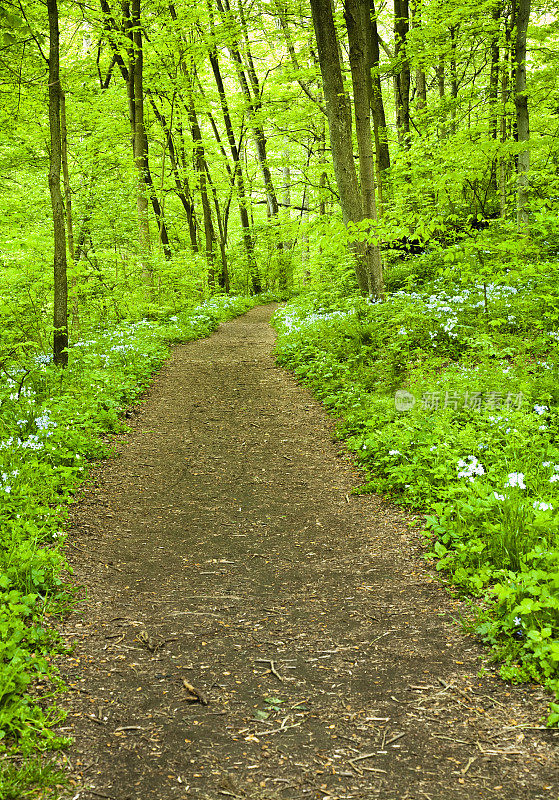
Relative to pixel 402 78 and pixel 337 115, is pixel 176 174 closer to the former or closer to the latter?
pixel 402 78

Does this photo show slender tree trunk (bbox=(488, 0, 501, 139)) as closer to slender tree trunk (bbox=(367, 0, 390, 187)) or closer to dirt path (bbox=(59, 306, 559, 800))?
slender tree trunk (bbox=(367, 0, 390, 187))

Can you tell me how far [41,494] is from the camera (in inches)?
184

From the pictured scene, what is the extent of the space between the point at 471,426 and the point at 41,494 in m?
3.87

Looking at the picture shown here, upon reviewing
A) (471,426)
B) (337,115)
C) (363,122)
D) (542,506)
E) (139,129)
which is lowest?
(542,506)

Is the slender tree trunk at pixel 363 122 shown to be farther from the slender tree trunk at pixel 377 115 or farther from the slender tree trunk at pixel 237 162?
the slender tree trunk at pixel 237 162

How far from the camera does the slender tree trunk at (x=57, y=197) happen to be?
769cm

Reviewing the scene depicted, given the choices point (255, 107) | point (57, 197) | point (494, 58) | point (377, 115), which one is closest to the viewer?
point (57, 197)

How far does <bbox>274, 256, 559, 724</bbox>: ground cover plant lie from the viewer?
3062 millimetres

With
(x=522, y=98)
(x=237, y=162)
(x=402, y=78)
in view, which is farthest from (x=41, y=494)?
(x=237, y=162)

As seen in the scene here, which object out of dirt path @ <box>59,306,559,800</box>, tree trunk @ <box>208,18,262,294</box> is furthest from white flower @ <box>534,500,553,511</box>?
tree trunk @ <box>208,18,262,294</box>

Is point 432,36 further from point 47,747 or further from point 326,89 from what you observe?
point 47,747

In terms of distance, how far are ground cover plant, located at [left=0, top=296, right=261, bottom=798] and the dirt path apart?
17cm

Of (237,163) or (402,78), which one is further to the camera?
(237,163)

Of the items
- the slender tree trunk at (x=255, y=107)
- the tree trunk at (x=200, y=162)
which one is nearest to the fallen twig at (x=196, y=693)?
the tree trunk at (x=200, y=162)
